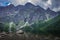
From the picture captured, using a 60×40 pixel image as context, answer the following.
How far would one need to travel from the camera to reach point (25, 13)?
543 cm

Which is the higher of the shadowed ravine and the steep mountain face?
the steep mountain face

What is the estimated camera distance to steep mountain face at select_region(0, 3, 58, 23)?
209 inches

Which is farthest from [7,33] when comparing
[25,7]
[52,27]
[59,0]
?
[59,0]

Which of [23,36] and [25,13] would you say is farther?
[25,13]

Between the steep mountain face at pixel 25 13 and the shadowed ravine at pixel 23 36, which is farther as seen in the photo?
the steep mountain face at pixel 25 13

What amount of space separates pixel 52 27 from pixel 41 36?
42cm

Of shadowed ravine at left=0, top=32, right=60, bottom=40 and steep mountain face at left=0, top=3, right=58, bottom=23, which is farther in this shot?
steep mountain face at left=0, top=3, right=58, bottom=23

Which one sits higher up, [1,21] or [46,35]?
[1,21]

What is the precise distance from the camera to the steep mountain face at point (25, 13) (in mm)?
5297

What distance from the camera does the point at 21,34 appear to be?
5207 mm

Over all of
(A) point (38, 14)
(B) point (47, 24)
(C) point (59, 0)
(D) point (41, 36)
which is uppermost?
(C) point (59, 0)

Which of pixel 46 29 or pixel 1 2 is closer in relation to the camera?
pixel 46 29

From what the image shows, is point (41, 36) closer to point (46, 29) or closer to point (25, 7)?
point (46, 29)

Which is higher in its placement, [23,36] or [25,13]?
[25,13]
